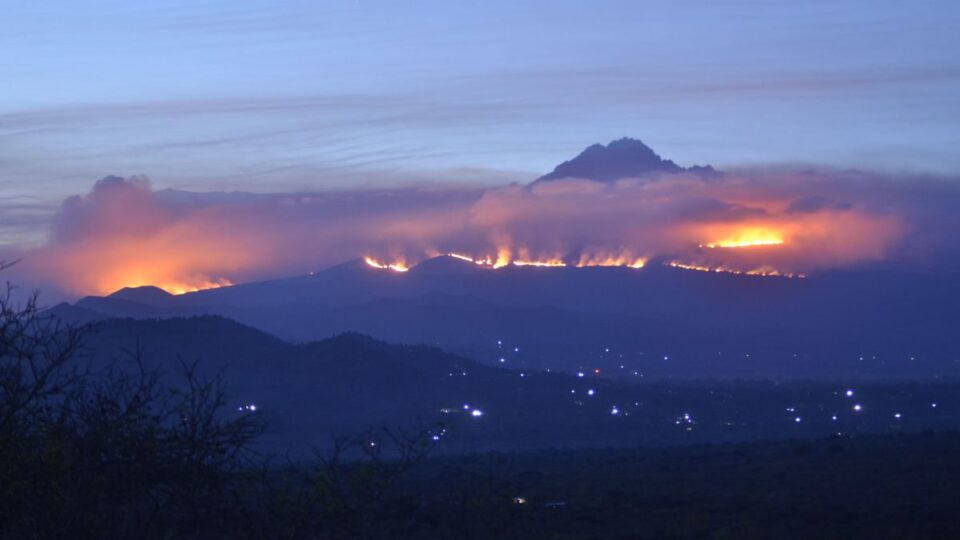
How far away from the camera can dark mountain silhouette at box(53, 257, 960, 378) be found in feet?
434

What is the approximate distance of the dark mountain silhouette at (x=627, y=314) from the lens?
5207 inches

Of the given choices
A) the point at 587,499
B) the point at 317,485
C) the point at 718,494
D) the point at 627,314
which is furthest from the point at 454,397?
the point at 627,314

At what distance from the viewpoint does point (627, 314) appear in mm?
165500

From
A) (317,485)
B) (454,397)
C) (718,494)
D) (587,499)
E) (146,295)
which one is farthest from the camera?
(146,295)

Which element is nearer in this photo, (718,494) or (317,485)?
(317,485)

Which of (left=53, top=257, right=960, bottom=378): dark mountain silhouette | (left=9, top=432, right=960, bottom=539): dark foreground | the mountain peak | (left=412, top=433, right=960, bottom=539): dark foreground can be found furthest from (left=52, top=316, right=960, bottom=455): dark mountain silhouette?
the mountain peak

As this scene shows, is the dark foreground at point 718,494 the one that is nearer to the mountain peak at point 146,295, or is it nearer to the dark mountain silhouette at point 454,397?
the dark mountain silhouette at point 454,397

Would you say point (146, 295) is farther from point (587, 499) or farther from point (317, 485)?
point (317, 485)

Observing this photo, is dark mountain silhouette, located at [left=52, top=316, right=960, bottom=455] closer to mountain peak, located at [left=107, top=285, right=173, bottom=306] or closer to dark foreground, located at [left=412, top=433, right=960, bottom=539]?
dark foreground, located at [left=412, top=433, right=960, bottom=539]

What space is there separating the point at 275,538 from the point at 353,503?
858 millimetres

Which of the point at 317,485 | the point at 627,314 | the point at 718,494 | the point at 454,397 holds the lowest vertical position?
the point at 627,314

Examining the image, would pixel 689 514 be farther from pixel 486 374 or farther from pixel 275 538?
pixel 486 374

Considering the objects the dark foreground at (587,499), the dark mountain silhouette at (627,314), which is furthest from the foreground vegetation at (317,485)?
the dark mountain silhouette at (627,314)

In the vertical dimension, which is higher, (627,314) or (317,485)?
(317,485)
